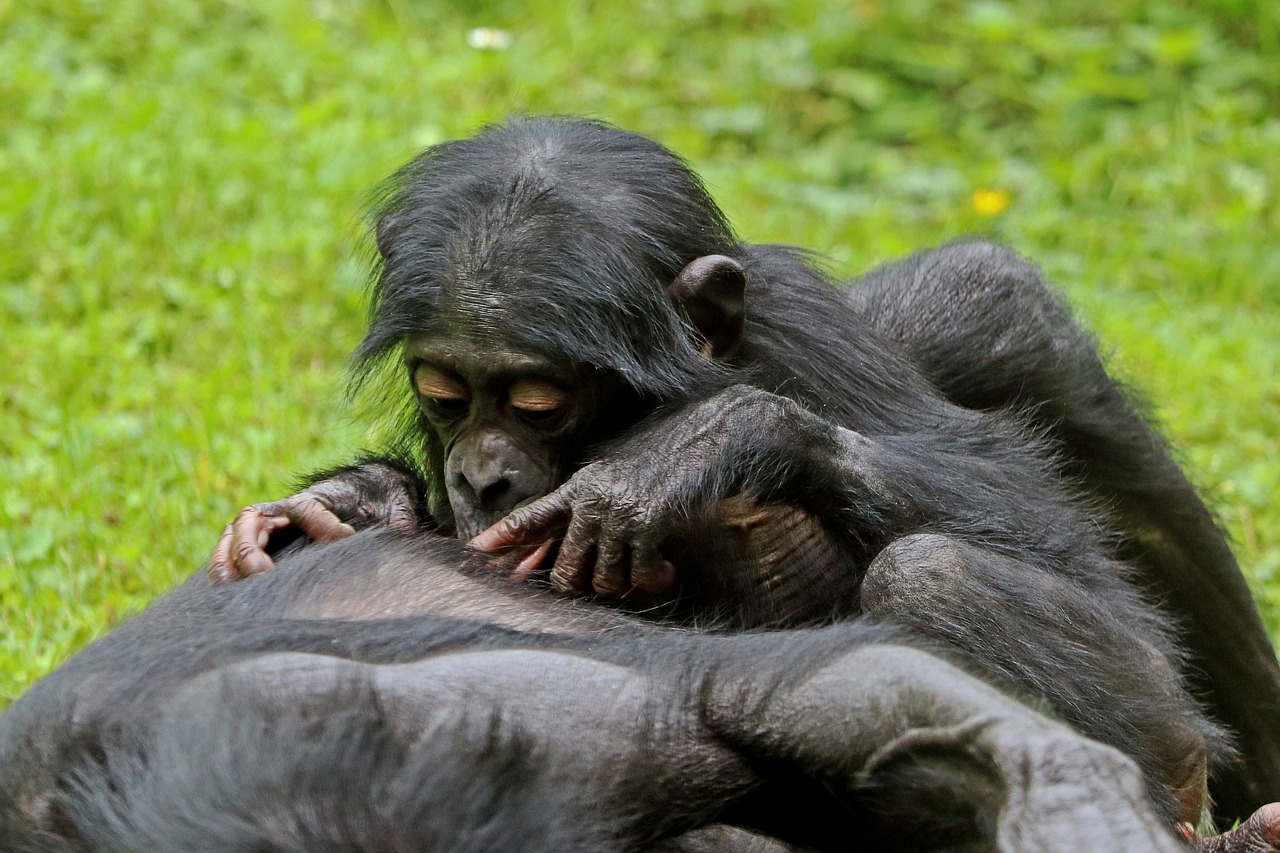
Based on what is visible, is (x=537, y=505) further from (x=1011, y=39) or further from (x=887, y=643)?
(x=1011, y=39)

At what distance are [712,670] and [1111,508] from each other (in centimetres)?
252

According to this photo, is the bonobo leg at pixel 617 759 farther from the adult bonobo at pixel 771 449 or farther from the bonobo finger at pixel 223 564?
the bonobo finger at pixel 223 564

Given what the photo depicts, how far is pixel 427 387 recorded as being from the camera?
4555 mm

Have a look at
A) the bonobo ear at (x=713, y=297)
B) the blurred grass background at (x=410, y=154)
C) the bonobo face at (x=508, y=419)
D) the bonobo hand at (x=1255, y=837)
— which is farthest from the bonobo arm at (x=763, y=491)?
the blurred grass background at (x=410, y=154)

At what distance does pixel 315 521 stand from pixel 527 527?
0.63 meters

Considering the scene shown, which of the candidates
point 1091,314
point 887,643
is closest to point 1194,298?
point 1091,314

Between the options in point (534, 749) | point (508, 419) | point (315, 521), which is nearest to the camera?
point (534, 749)

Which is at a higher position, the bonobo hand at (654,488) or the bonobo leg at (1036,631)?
the bonobo hand at (654,488)

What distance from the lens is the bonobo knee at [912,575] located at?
370 cm

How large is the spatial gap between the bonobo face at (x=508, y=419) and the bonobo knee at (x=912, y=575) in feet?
3.17

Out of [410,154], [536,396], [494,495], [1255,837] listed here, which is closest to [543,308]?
[536,396]

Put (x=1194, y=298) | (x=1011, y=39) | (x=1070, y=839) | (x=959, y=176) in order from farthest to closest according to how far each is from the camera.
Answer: (x=1011, y=39) → (x=959, y=176) → (x=1194, y=298) → (x=1070, y=839)

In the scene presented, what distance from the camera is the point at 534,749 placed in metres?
2.96

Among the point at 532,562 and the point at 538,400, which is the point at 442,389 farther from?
the point at 532,562
